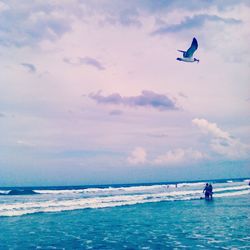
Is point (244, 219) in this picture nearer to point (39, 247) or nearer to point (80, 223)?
point (80, 223)

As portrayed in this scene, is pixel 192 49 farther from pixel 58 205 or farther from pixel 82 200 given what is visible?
pixel 82 200

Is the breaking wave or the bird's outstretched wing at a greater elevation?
the bird's outstretched wing

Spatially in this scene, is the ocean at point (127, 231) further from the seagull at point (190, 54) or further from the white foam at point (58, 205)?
the seagull at point (190, 54)

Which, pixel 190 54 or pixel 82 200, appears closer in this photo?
pixel 190 54

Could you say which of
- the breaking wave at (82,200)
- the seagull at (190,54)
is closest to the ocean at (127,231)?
the breaking wave at (82,200)

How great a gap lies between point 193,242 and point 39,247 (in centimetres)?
624

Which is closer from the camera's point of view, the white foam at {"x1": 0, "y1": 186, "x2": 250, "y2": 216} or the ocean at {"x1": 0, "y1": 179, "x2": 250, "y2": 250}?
the ocean at {"x1": 0, "y1": 179, "x2": 250, "y2": 250}

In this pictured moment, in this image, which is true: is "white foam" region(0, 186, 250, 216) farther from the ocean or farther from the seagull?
the seagull

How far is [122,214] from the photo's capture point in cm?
2492

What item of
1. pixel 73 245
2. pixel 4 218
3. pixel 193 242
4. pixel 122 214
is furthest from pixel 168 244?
pixel 4 218

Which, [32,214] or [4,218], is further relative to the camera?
[32,214]

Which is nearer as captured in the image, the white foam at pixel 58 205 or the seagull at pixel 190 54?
the seagull at pixel 190 54

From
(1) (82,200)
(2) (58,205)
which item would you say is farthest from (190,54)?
(1) (82,200)

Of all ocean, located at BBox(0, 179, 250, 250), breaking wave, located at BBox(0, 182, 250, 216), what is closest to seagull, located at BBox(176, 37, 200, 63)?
ocean, located at BBox(0, 179, 250, 250)
